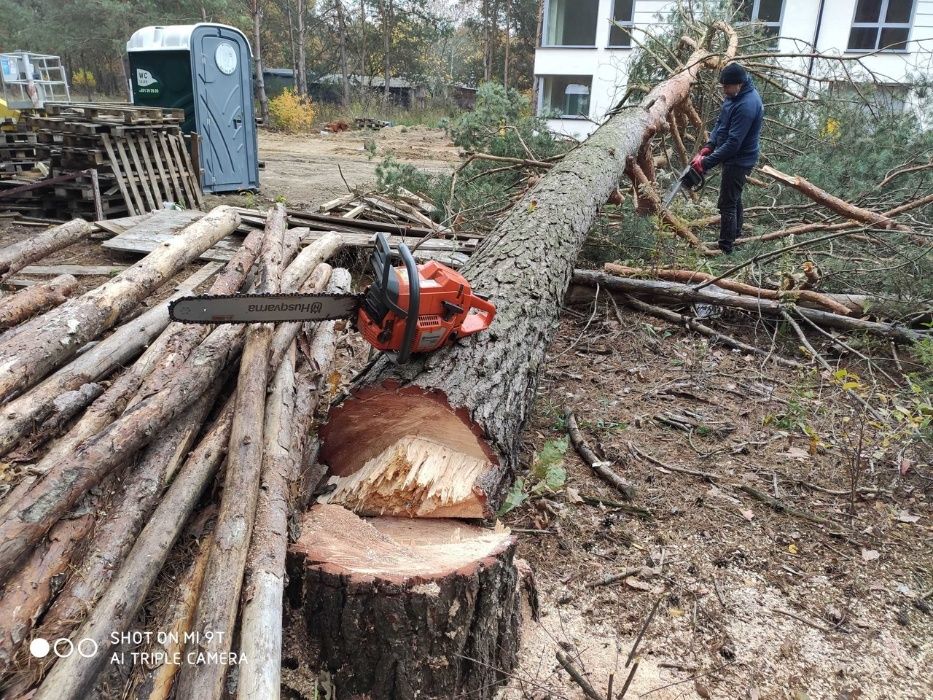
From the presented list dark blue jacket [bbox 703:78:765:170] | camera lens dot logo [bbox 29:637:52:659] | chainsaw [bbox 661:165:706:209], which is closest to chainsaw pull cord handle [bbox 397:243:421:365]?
camera lens dot logo [bbox 29:637:52:659]

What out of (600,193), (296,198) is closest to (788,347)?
(600,193)

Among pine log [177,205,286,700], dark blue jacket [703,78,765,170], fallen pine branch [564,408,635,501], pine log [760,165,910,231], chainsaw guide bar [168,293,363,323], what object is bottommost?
fallen pine branch [564,408,635,501]

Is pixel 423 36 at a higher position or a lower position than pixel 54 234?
higher

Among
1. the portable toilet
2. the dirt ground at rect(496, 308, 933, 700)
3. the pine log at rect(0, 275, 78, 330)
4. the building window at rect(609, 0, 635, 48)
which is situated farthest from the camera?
the building window at rect(609, 0, 635, 48)

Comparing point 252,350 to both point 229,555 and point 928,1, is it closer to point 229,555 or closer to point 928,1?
point 229,555

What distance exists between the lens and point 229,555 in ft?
6.15

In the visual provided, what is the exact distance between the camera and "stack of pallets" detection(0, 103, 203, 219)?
7.49 m

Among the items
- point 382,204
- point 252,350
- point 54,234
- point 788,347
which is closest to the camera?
point 252,350

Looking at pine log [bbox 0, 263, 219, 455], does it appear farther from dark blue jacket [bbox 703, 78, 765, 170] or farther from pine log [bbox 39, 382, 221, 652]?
dark blue jacket [bbox 703, 78, 765, 170]

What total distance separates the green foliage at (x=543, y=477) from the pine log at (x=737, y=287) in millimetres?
2343

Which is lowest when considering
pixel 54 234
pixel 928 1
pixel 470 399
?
pixel 470 399

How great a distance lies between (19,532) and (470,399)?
1.52 meters

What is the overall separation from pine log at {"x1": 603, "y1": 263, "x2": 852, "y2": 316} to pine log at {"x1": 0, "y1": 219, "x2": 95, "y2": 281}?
384 centimetres

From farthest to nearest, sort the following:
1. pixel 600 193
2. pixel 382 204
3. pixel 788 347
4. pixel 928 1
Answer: pixel 928 1
pixel 382 204
pixel 600 193
pixel 788 347
